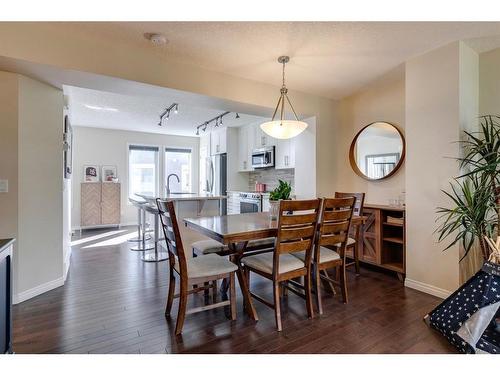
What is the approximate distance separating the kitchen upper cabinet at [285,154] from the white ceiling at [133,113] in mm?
837

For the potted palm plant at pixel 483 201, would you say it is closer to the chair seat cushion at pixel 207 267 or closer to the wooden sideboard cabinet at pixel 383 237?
the wooden sideboard cabinet at pixel 383 237

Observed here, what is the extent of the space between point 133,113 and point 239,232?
13.9 ft

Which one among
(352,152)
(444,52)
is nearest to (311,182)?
(352,152)

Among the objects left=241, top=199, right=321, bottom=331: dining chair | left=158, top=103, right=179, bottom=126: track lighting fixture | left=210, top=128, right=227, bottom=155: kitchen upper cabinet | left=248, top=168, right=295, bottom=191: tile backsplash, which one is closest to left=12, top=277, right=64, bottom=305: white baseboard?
left=241, top=199, right=321, bottom=331: dining chair

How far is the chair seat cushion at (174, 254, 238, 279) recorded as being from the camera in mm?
2047

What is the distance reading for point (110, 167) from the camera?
6.70 meters

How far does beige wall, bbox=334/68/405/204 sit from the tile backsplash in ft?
4.73

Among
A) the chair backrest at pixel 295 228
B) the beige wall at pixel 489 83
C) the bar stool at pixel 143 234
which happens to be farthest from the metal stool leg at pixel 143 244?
the beige wall at pixel 489 83

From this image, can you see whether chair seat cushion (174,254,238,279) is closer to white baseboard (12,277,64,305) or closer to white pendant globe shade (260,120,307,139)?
white pendant globe shade (260,120,307,139)

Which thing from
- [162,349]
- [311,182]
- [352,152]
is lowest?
[162,349]

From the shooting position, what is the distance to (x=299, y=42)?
2.49 m

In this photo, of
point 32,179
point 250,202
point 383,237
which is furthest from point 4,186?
point 383,237
